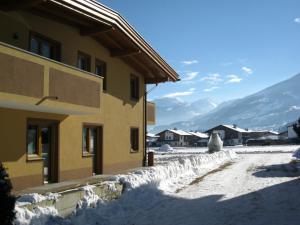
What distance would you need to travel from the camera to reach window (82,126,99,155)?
57.2 feet

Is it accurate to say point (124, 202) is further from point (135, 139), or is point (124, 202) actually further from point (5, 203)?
point (135, 139)

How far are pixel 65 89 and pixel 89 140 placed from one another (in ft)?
16.0

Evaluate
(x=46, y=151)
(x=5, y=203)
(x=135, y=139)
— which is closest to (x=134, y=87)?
(x=135, y=139)

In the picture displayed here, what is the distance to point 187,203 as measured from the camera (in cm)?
1322

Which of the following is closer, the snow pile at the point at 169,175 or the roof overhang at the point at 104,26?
the roof overhang at the point at 104,26

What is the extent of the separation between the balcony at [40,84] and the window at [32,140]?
956 mm

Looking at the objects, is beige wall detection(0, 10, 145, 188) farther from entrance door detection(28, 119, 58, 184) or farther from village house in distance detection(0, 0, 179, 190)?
entrance door detection(28, 119, 58, 184)

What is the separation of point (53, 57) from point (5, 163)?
4.45 metres

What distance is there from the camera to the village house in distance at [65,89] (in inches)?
464

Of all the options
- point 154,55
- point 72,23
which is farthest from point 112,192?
point 154,55

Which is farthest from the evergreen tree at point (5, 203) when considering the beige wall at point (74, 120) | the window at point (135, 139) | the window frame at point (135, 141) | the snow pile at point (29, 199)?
the window at point (135, 139)

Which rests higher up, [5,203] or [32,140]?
[32,140]

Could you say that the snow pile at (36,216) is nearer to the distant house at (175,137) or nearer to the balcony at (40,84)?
the balcony at (40,84)

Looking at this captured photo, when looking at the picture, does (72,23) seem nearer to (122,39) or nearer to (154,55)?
(122,39)
